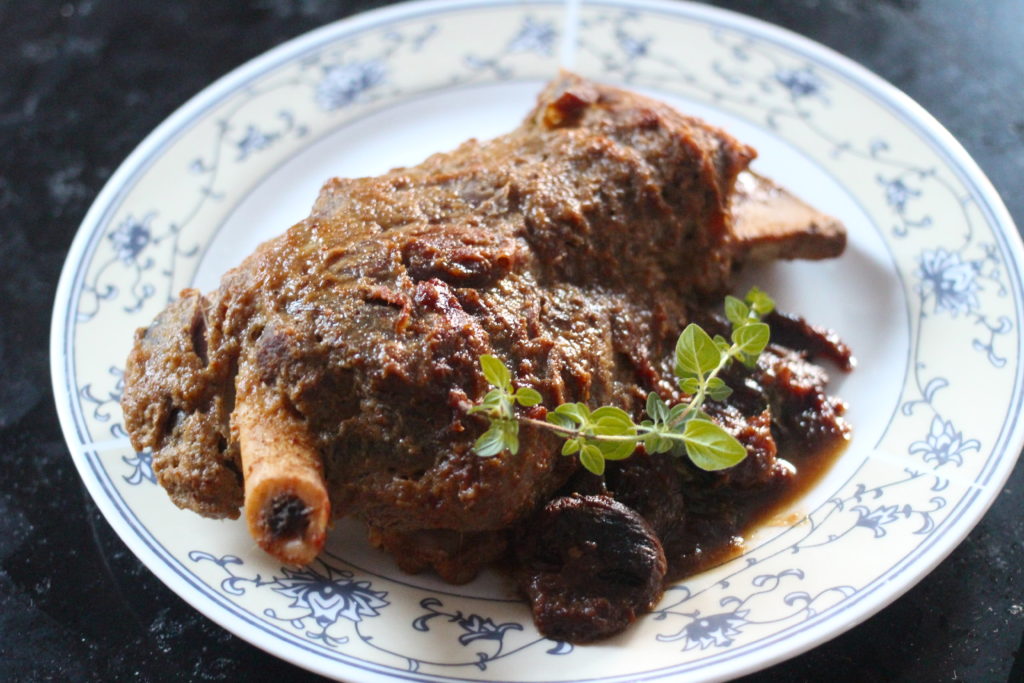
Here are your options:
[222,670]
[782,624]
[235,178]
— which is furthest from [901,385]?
[235,178]

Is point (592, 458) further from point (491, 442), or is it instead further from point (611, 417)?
point (491, 442)

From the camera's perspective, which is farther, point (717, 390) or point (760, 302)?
point (760, 302)

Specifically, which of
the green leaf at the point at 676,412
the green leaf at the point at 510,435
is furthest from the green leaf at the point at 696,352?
the green leaf at the point at 510,435

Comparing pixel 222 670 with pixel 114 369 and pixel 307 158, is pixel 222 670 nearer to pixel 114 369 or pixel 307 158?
pixel 114 369

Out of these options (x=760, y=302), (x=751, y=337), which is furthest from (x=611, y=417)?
(x=760, y=302)

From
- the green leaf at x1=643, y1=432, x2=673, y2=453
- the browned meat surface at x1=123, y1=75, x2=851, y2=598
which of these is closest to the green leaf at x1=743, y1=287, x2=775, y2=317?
the browned meat surface at x1=123, y1=75, x2=851, y2=598

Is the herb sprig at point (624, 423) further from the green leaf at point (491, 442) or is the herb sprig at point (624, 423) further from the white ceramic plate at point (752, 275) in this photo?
the white ceramic plate at point (752, 275)

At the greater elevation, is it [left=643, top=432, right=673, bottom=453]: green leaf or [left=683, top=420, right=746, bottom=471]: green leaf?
[left=683, top=420, right=746, bottom=471]: green leaf

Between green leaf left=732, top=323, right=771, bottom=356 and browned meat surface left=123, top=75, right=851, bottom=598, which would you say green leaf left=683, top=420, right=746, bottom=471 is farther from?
green leaf left=732, top=323, right=771, bottom=356
